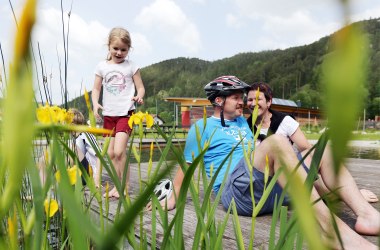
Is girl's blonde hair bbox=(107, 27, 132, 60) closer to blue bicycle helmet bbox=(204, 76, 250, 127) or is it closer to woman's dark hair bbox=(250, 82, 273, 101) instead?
blue bicycle helmet bbox=(204, 76, 250, 127)

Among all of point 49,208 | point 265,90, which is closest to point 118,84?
point 265,90

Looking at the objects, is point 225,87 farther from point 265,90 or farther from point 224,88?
point 265,90

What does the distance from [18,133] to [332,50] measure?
0.20 feet

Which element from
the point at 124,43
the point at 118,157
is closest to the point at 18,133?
the point at 118,157

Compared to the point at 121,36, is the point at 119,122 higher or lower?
lower

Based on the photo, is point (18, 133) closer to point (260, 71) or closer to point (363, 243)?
point (363, 243)

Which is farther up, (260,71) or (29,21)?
(260,71)

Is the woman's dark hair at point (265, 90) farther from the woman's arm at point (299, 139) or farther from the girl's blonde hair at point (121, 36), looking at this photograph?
the girl's blonde hair at point (121, 36)

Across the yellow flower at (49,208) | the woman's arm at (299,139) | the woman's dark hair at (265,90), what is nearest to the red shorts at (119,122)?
the woman's dark hair at (265,90)

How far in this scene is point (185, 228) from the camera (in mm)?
1185

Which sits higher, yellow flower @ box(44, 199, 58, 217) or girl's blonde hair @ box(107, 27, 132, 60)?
girl's blonde hair @ box(107, 27, 132, 60)

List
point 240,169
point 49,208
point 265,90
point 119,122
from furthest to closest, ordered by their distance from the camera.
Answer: point 119,122 → point 265,90 → point 240,169 → point 49,208

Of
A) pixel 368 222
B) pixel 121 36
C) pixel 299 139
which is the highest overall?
pixel 121 36

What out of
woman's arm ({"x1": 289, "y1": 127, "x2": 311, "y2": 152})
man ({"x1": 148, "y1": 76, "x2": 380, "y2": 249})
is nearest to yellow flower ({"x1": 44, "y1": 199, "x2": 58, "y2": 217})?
man ({"x1": 148, "y1": 76, "x2": 380, "y2": 249})
